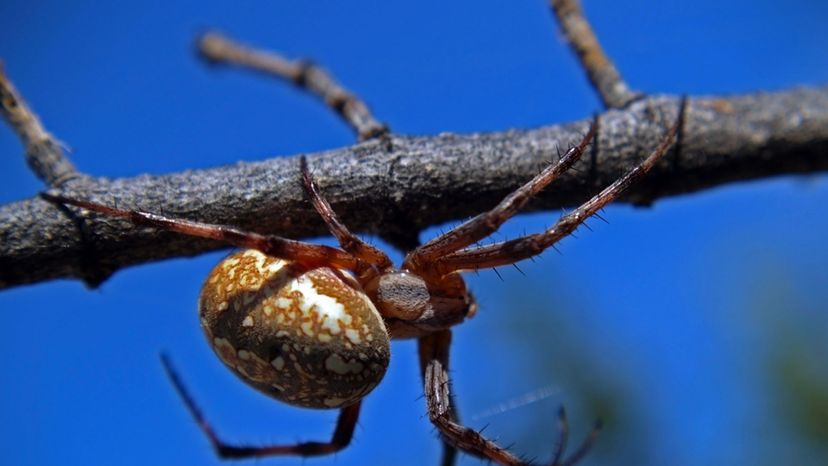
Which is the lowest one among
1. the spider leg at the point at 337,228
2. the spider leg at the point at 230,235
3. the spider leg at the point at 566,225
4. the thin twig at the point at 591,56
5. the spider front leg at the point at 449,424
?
Result: the spider front leg at the point at 449,424

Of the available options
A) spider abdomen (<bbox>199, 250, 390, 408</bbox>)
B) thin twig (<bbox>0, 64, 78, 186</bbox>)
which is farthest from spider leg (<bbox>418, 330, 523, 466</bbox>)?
thin twig (<bbox>0, 64, 78, 186</bbox>)

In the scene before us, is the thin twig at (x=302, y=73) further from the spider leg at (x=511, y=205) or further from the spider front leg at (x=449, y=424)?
the spider front leg at (x=449, y=424)

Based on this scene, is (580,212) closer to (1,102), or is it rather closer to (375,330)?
(375,330)

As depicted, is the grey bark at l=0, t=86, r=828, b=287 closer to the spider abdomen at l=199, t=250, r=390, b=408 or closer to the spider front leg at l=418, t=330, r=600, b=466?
the spider abdomen at l=199, t=250, r=390, b=408

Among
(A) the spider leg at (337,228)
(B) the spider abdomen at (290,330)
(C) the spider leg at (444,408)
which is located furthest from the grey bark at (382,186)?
(C) the spider leg at (444,408)

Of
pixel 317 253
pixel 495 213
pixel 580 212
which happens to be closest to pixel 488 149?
pixel 495 213

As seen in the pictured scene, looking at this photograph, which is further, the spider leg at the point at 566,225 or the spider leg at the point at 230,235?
the spider leg at the point at 566,225
